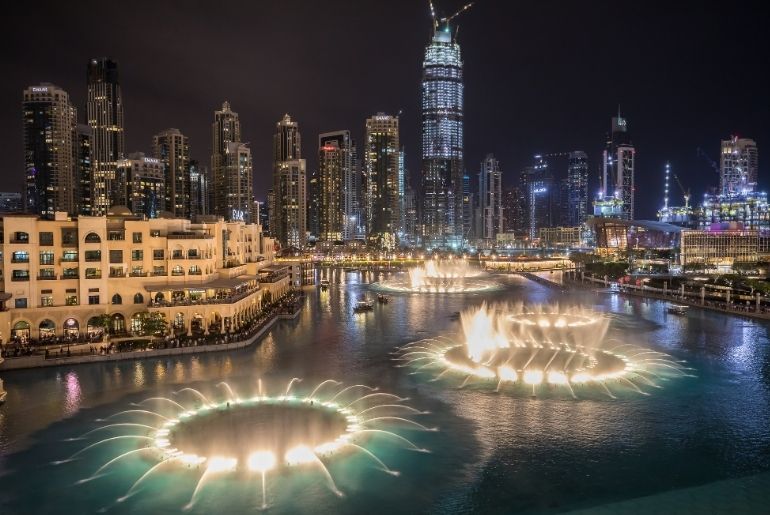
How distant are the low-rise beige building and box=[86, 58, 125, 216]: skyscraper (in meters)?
143

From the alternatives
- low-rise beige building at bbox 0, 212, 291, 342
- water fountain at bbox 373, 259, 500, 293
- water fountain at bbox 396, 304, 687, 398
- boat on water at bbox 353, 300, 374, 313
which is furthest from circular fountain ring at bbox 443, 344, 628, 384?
water fountain at bbox 373, 259, 500, 293

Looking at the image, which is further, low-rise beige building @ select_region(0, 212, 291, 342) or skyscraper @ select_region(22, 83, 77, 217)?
skyscraper @ select_region(22, 83, 77, 217)

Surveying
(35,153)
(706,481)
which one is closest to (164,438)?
(706,481)

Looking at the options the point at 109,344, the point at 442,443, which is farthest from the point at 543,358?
the point at 109,344

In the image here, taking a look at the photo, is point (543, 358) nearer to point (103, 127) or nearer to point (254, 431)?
point (254, 431)

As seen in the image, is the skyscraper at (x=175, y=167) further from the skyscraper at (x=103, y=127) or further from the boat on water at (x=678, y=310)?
the boat on water at (x=678, y=310)

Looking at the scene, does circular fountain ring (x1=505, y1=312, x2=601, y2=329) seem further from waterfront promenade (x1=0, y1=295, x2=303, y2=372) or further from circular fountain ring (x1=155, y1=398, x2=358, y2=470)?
circular fountain ring (x1=155, y1=398, x2=358, y2=470)

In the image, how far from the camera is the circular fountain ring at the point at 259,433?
21.5 metres

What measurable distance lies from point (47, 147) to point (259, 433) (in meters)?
161

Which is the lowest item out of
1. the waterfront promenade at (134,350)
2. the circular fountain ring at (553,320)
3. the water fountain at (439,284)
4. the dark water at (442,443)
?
the dark water at (442,443)

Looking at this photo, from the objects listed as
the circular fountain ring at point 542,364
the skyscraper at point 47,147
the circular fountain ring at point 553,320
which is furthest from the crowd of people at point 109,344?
the skyscraper at point 47,147

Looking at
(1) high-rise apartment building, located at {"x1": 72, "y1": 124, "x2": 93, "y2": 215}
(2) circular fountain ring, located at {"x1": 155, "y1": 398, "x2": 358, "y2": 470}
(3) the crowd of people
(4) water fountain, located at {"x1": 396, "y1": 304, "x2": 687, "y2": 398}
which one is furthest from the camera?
(1) high-rise apartment building, located at {"x1": 72, "y1": 124, "x2": 93, "y2": 215}

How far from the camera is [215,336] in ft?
137

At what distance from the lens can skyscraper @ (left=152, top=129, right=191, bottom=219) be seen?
630 feet
